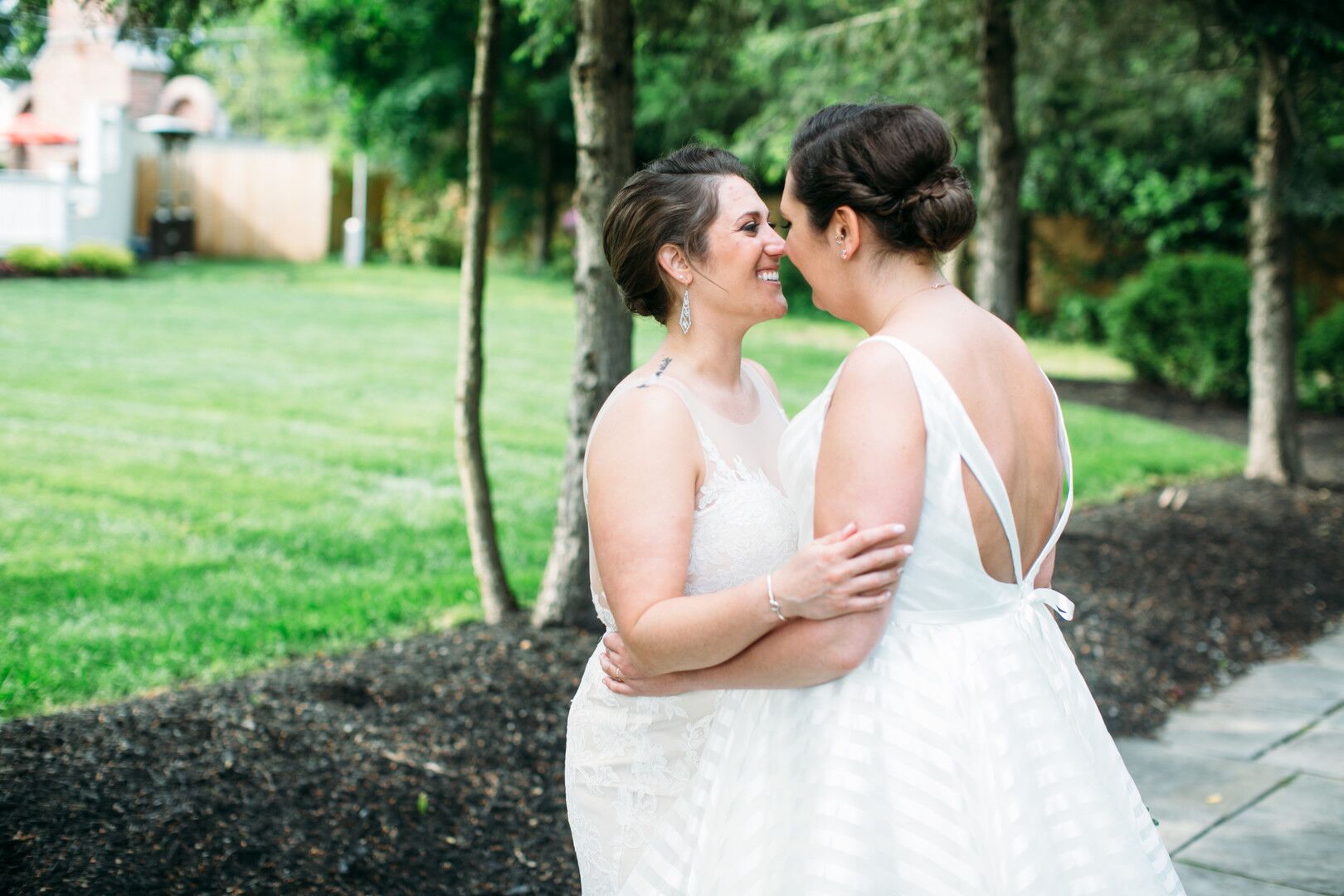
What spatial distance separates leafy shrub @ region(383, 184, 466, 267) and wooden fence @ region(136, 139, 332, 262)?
63.7 inches

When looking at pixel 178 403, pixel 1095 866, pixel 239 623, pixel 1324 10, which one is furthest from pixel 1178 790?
pixel 178 403

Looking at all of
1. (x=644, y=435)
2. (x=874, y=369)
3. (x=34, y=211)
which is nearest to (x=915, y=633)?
(x=874, y=369)

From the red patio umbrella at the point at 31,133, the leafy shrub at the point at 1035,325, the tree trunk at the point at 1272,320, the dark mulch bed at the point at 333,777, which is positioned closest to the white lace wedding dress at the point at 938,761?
the dark mulch bed at the point at 333,777

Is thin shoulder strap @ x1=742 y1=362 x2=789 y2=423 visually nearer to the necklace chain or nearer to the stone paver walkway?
the necklace chain

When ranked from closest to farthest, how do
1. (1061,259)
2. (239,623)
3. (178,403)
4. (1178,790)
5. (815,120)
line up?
1. (815,120)
2. (1178,790)
3. (239,623)
4. (178,403)
5. (1061,259)

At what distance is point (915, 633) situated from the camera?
6.91ft

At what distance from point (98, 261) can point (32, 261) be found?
4.14 ft

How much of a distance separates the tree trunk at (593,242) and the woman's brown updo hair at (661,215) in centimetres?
226

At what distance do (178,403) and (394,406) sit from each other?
1.86m

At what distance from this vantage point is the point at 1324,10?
273 inches

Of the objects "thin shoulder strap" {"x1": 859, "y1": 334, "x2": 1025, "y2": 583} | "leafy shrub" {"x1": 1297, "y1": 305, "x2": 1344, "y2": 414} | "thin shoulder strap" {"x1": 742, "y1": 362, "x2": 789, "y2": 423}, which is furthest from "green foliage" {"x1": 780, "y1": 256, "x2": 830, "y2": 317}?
"thin shoulder strap" {"x1": 859, "y1": 334, "x2": 1025, "y2": 583}

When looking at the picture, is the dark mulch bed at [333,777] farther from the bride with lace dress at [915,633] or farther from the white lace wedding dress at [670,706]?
the bride with lace dress at [915,633]

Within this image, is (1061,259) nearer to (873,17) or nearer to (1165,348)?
(1165,348)

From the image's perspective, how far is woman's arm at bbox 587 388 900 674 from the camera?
6.24 feet
